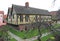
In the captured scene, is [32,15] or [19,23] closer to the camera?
[19,23]

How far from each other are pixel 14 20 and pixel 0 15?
701 centimetres

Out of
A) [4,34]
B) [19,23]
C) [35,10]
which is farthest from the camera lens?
[35,10]

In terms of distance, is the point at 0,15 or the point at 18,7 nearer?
the point at 18,7

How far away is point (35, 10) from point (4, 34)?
1936 cm

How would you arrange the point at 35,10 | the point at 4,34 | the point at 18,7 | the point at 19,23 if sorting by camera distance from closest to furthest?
1. the point at 4,34
2. the point at 19,23
3. the point at 18,7
4. the point at 35,10

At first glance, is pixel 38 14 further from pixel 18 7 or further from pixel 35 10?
pixel 18 7

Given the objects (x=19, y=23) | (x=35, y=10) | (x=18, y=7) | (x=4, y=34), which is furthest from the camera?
(x=35, y=10)

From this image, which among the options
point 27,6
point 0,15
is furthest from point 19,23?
point 0,15

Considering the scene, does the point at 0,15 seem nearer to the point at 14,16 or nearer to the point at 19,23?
the point at 14,16

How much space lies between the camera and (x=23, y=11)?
37.3m

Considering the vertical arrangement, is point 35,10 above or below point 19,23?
above

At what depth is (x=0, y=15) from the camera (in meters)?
42.2

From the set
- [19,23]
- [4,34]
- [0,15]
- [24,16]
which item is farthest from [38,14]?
[4,34]

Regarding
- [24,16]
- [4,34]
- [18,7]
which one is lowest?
[4,34]
